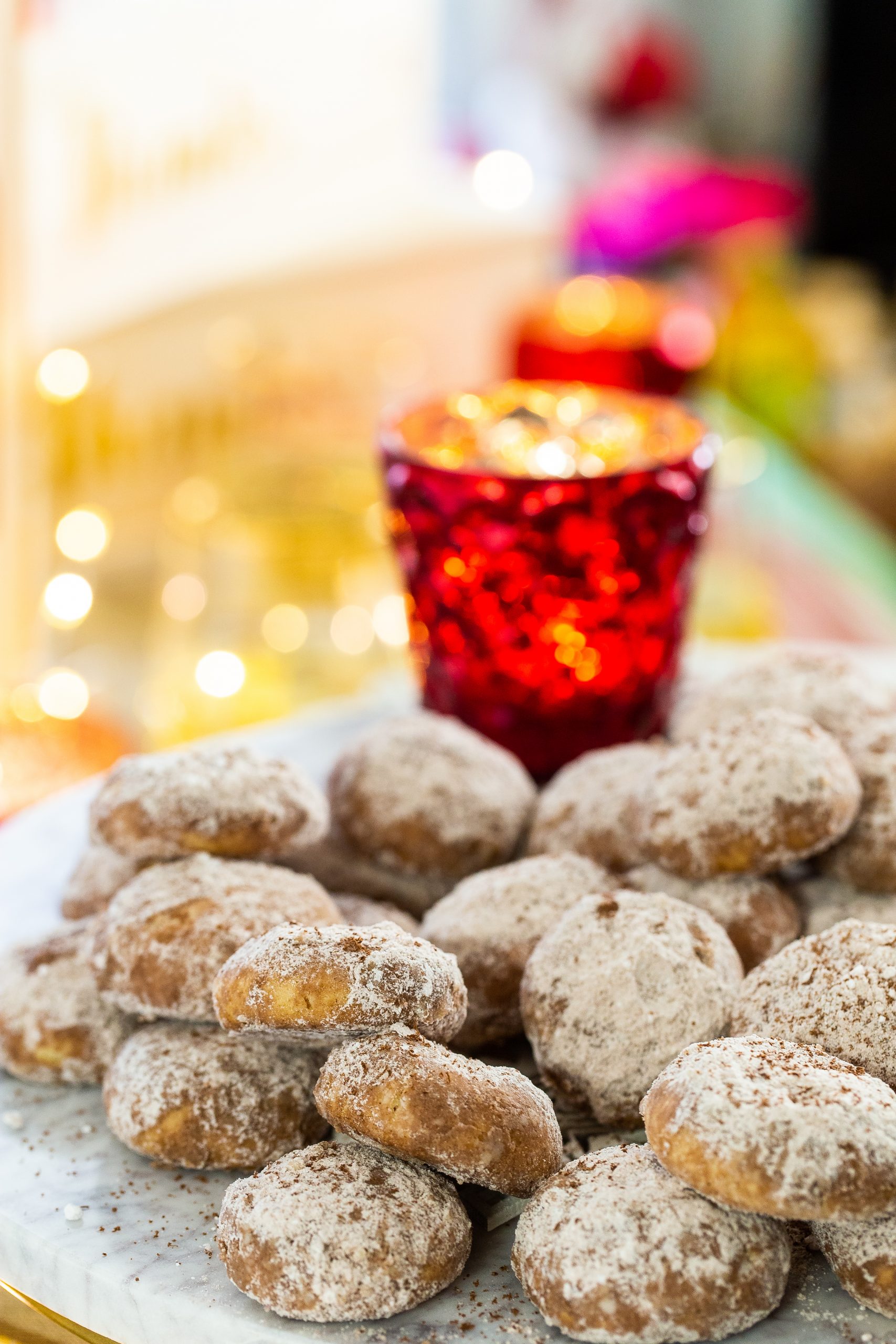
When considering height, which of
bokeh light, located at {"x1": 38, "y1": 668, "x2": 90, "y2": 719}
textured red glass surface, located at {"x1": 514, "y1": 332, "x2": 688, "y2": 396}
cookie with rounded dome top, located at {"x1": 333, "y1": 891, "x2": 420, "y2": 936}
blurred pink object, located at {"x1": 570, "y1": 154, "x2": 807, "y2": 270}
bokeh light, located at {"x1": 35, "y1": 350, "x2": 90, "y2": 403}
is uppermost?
blurred pink object, located at {"x1": 570, "y1": 154, "x2": 807, "y2": 270}

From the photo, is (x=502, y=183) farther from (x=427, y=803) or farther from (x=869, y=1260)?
(x=869, y=1260)

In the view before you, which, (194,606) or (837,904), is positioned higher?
(837,904)

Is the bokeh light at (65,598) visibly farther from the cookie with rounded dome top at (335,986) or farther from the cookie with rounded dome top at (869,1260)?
the cookie with rounded dome top at (869,1260)

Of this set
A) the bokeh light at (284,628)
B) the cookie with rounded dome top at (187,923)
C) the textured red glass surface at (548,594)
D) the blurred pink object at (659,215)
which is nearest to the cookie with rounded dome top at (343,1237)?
the cookie with rounded dome top at (187,923)

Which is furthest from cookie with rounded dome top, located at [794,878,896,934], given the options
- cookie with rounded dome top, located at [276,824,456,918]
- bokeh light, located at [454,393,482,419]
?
bokeh light, located at [454,393,482,419]

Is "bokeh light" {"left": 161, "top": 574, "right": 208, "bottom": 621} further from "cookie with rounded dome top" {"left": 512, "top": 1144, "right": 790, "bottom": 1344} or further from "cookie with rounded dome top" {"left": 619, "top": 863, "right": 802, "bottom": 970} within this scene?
"cookie with rounded dome top" {"left": 512, "top": 1144, "right": 790, "bottom": 1344}

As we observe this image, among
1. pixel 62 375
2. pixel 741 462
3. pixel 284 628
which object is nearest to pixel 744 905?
pixel 284 628
